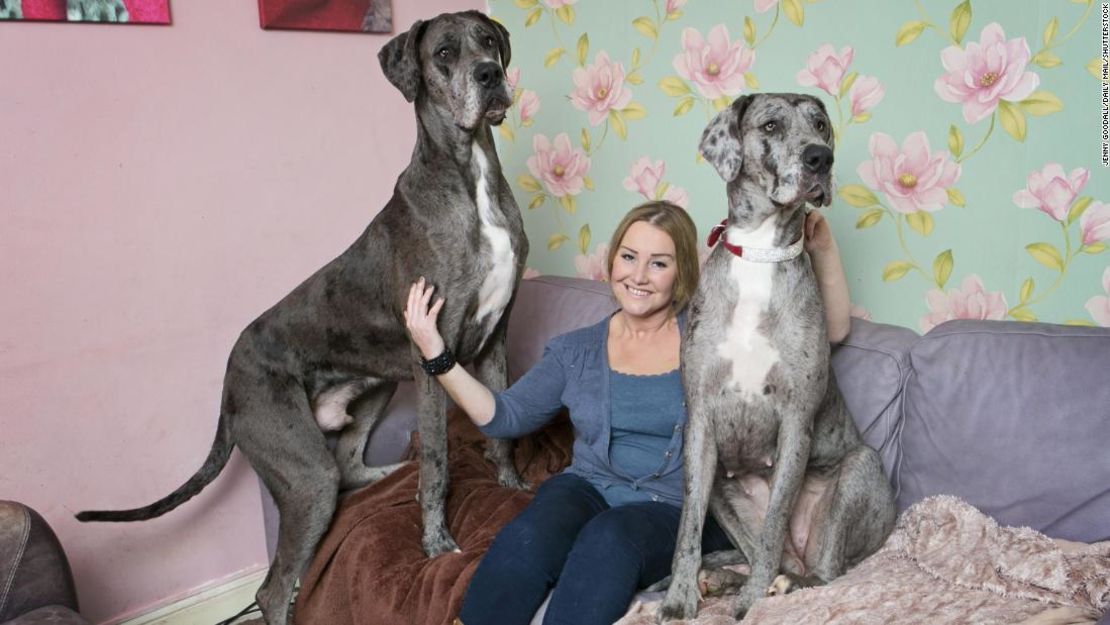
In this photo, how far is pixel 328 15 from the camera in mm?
3016

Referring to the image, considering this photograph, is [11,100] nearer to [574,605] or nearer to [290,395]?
[290,395]

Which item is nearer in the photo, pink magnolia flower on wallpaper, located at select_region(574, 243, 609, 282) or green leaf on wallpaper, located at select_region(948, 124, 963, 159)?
green leaf on wallpaper, located at select_region(948, 124, 963, 159)

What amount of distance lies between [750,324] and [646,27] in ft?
4.68

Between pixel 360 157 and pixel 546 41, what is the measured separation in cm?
81

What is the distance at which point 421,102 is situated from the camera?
7.55 feet

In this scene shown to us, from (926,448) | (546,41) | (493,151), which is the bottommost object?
(926,448)

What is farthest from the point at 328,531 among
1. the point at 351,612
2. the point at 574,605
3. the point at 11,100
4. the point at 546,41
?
the point at 546,41

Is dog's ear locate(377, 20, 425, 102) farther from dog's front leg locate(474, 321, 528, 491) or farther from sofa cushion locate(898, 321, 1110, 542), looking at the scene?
sofa cushion locate(898, 321, 1110, 542)

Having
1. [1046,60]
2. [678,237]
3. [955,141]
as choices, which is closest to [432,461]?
[678,237]

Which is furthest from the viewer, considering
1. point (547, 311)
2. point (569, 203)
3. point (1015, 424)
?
point (569, 203)

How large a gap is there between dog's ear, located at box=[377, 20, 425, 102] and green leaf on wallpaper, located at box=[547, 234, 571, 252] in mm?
1170

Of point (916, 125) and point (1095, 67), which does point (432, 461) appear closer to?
point (916, 125)

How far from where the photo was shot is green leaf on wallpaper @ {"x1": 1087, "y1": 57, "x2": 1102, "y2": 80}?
1.91 metres

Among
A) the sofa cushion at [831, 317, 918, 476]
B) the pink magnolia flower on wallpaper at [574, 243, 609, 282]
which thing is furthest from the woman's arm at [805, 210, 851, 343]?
the pink magnolia flower on wallpaper at [574, 243, 609, 282]
